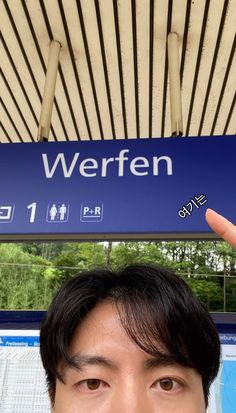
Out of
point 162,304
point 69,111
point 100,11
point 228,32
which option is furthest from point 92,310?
point 69,111

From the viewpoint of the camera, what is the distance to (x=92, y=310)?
1115 millimetres

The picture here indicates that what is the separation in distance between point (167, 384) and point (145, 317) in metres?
0.17

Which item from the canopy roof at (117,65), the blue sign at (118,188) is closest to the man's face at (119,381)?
the blue sign at (118,188)

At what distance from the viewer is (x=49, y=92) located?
2.29m

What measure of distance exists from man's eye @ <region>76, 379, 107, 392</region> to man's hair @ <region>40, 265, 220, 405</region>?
54mm

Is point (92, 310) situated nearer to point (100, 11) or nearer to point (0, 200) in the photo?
point (0, 200)

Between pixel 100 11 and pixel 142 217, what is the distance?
4.11 ft

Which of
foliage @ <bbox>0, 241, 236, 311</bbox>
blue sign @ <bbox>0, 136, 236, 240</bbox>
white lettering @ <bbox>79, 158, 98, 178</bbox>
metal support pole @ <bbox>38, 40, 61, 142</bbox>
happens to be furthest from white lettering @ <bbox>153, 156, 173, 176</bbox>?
foliage @ <bbox>0, 241, 236, 311</bbox>

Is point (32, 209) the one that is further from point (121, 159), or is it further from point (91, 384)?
→ point (91, 384)

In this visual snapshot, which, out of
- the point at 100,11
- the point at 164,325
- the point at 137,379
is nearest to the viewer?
the point at 137,379

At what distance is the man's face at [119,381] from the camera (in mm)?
931

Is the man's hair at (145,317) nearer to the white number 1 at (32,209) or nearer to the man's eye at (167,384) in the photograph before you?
the man's eye at (167,384)

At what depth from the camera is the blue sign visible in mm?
1620

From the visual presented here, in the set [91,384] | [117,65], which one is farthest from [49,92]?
[91,384]
